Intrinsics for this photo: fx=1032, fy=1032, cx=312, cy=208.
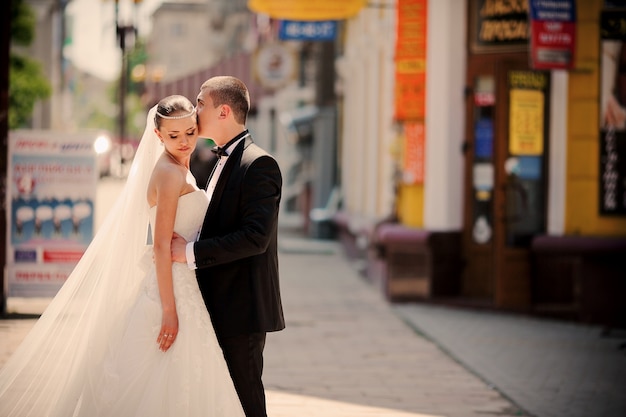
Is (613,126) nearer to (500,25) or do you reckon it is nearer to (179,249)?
(500,25)

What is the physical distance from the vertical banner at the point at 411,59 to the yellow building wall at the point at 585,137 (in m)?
1.85

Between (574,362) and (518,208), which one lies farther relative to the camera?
(518,208)

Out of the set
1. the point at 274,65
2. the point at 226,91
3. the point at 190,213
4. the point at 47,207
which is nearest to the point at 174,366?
the point at 190,213

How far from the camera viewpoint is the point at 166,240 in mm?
4254

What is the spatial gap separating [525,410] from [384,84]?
945 centimetres

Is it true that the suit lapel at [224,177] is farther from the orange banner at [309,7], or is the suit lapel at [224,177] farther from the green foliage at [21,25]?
the green foliage at [21,25]

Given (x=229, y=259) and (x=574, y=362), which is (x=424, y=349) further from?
(x=229, y=259)

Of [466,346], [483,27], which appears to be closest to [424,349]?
[466,346]

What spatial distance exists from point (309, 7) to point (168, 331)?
9855mm

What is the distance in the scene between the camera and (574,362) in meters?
8.58

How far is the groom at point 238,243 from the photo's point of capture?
13.9ft

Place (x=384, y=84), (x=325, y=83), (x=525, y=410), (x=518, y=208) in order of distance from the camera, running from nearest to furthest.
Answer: (x=525, y=410), (x=518, y=208), (x=384, y=84), (x=325, y=83)

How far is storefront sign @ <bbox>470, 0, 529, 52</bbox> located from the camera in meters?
11.0

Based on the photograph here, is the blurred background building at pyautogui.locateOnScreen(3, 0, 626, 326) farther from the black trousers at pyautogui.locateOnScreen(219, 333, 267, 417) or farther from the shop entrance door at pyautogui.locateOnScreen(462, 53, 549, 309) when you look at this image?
the black trousers at pyautogui.locateOnScreen(219, 333, 267, 417)
